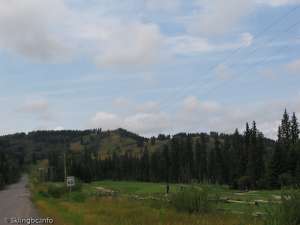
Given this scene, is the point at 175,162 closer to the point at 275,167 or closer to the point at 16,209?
the point at 275,167

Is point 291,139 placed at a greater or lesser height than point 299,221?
greater

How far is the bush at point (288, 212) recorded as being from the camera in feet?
59.5

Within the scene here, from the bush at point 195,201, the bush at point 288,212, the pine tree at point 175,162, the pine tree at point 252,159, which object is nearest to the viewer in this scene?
the bush at point 288,212

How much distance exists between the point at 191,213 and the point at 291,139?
355ft

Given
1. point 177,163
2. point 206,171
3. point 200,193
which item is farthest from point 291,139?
point 200,193

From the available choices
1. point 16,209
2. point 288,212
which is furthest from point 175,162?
point 288,212

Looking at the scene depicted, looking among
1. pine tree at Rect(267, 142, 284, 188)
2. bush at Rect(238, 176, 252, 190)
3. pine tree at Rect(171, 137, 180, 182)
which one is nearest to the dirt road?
pine tree at Rect(267, 142, 284, 188)

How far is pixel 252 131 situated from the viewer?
124m

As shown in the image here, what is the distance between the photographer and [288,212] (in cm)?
1828

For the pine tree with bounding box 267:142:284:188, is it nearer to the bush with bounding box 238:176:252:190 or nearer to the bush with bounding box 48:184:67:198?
the bush with bounding box 238:176:252:190

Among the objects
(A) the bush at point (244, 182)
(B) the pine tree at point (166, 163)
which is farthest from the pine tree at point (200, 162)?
(A) the bush at point (244, 182)

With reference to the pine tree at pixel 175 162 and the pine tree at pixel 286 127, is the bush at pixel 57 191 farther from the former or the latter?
the pine tree at pixel 175 162

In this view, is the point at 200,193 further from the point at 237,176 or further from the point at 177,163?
the point at 177,163

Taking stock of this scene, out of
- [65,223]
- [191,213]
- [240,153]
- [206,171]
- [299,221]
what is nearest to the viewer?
[299,221]
